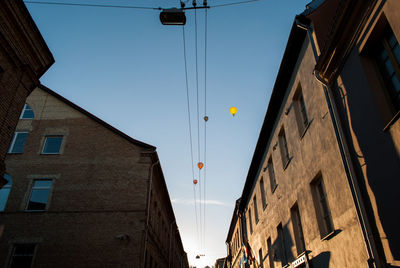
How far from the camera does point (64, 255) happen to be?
14.7 m

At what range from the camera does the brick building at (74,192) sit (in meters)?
14.9

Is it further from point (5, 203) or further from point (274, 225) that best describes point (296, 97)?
point (5, 203)

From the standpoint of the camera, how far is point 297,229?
11.0m

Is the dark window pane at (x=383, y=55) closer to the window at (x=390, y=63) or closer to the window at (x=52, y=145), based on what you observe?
the window at (x=390, y=63)

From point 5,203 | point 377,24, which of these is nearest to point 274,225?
point 377,24

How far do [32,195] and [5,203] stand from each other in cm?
135

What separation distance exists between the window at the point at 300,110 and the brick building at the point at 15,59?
8.97 m

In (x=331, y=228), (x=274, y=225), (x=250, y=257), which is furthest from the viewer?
(x=250, y=257)

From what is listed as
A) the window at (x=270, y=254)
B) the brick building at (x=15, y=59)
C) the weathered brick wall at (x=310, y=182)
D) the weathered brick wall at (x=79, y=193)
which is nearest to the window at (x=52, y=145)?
the weathered brick wall at (x=79, y=193)

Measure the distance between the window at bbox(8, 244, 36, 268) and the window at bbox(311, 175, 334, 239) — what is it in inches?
530

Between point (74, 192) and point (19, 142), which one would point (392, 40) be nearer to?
point (74, 192)

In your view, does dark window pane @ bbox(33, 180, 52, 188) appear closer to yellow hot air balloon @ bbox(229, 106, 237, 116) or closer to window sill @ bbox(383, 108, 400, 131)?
yellow hot air balloon @ bbox(229, 106, 237, 116)

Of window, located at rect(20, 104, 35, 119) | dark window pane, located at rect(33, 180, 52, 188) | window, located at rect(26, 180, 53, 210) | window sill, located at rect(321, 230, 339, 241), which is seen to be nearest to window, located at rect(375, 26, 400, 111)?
window sill, located at rect(321, 230, 339, 241)

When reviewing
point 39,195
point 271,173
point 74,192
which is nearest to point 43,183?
point 39,195
